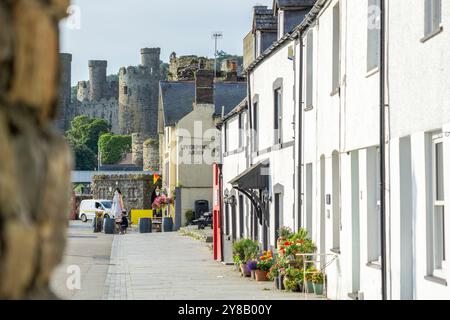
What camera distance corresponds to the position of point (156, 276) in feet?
76.9

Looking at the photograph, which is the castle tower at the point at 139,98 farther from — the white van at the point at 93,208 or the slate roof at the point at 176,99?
the slate roof at the point at 176,99

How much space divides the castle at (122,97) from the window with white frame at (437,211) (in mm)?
104832

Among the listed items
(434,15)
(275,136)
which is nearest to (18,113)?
(434,15)

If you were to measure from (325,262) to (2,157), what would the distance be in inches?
647

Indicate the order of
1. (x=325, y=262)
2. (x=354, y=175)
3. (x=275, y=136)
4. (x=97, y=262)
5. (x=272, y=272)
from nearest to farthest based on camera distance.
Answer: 1. (x=354, y=175)
2. (x=325, y=262)
3. (x=272, y=272)
4. (x=275, y=136)
5. (x=97, y=262)

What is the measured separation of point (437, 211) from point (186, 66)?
66.7m

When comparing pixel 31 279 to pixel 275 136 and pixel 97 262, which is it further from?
pixel 97 262

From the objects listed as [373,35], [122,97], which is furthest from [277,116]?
[122,97]

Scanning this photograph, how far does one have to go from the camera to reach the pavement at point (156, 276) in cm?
1811

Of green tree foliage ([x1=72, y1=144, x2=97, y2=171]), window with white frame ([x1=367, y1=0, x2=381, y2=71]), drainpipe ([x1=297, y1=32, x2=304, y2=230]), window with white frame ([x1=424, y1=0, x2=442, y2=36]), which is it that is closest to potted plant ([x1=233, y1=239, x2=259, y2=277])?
drainpipe ([x1=297, y1=32, x2=304, y2=230])

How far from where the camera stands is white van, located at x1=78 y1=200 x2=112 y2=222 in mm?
66062

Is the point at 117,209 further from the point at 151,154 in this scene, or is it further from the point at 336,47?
the point at 336,47

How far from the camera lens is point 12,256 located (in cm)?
244

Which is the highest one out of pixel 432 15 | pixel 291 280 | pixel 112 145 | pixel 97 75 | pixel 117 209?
pixel 97 75
